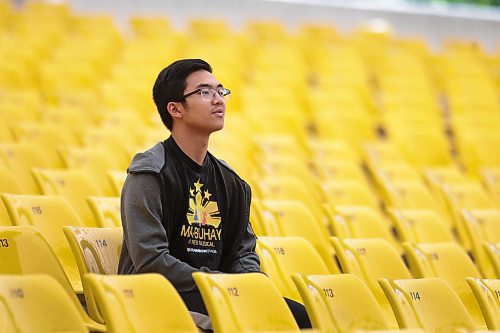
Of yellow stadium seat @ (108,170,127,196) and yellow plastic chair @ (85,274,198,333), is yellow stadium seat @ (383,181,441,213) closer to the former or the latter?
yellow stadium seat @ (108,170,127,196)

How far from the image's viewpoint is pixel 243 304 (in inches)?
109

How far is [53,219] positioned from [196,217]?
0.76 meters

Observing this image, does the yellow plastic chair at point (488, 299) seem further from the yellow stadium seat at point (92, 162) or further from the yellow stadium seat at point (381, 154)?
the yellow stadium seat at point (381, 154)

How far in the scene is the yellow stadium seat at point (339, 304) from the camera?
9.55 feet

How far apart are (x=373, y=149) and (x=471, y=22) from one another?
25.8 feet

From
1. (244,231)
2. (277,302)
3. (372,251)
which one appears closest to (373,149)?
(372,251)

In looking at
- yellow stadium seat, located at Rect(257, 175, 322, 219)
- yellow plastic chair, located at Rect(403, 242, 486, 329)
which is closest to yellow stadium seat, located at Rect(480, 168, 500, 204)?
yellow stadium seat, located at Rect(257, 175, 322, 219)

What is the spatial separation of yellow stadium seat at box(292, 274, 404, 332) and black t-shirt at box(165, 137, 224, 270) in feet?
1.28

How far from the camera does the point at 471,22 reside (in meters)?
14.3

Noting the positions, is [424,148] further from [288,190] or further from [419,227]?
[419,227]

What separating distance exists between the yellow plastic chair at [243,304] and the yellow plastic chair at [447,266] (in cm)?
113

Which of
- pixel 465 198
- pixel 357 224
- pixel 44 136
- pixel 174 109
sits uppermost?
pixel 174 109

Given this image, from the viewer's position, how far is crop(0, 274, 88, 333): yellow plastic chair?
2.48 meters

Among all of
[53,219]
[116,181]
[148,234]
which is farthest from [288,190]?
[148,234]
